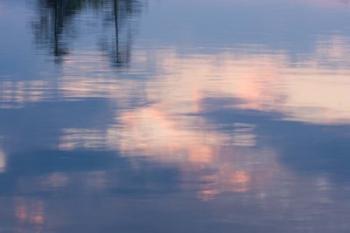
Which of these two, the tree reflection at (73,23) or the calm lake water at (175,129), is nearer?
the calm lake water at (175,129)

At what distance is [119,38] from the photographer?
2395 centimetres

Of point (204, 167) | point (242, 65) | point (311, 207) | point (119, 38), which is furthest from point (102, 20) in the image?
point (311, 207)

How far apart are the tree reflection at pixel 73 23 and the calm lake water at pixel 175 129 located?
0.10 meters

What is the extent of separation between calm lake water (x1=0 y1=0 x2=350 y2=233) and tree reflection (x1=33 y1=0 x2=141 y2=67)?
0.32 ft

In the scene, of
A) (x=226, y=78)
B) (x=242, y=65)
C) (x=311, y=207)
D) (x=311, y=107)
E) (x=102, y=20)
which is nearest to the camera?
(x=311, y=207)

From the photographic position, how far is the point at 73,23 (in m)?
26.3

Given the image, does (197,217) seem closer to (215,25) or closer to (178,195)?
(178,195)

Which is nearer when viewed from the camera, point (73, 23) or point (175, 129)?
point (175, 129)

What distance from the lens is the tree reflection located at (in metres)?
21.3

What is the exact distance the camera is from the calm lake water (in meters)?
10.1

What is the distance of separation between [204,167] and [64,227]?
2.82 meters

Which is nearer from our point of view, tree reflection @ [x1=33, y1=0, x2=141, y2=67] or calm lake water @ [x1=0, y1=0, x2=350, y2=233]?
calm lake water @ [x1=0, y1=0, x2=350, y2=233]

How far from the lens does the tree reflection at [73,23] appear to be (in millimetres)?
21281

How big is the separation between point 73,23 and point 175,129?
42.9 ft
